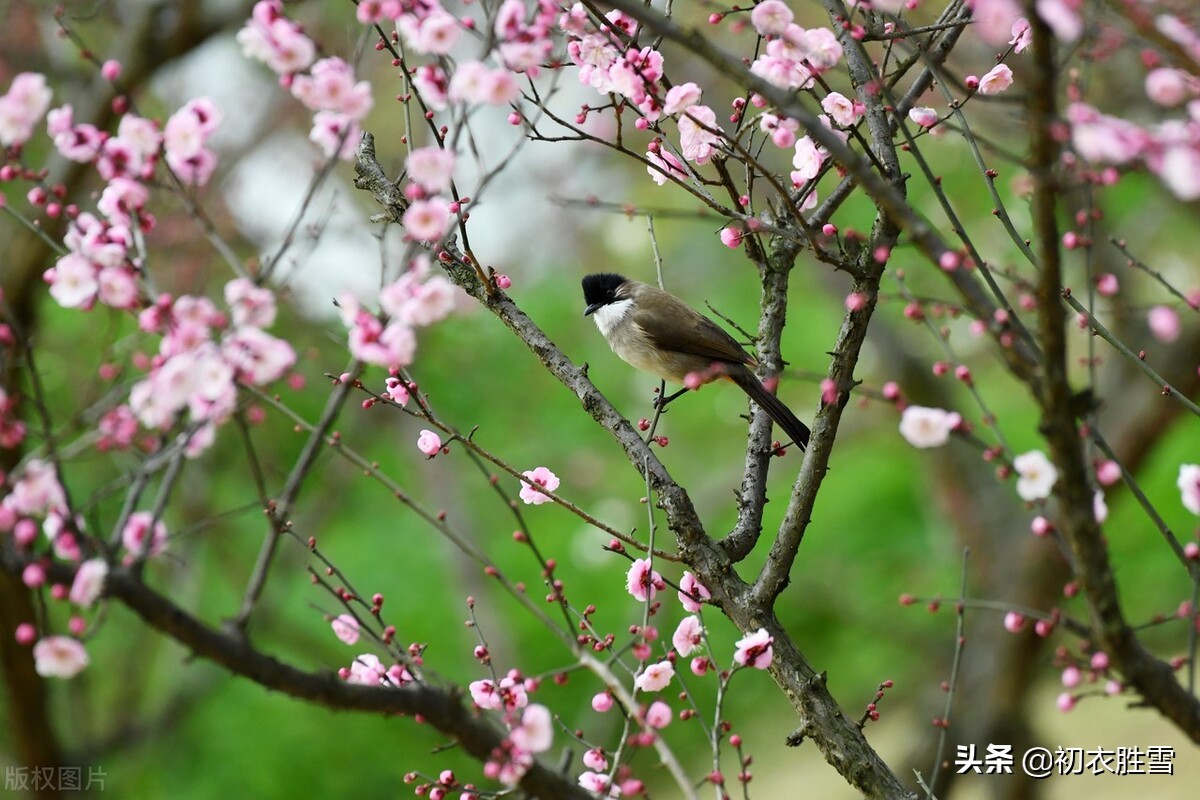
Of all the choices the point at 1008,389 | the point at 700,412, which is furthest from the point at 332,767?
the point at 1008,389

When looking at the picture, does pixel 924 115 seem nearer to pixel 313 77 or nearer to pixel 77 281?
pixel 313 77

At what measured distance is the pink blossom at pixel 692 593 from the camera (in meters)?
2.93

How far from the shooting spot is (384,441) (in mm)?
10883

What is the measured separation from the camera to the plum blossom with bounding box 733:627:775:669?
2645 mm

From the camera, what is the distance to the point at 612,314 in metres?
5.30

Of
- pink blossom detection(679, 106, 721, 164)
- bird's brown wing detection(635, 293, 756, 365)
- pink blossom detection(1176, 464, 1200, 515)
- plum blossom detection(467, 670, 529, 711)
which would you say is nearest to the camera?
pink blossom detection(1176, 464, 1200, 515)

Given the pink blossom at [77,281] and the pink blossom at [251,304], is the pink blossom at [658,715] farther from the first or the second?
the pink blossom at [77,281]

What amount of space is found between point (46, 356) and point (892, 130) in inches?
246

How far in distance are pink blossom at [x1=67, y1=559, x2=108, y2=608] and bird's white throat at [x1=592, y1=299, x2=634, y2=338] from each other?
12.1 feet

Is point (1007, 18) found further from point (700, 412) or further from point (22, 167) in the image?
point (700, 412)

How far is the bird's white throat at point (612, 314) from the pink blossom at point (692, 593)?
2.34 meters

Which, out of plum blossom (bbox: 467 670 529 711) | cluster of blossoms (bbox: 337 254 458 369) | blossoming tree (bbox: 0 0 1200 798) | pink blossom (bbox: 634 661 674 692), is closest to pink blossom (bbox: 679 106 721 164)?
blossoming tree (bbox: 0 0 1200 798)

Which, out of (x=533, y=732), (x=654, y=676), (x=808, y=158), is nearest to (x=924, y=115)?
(x=808, y=158)

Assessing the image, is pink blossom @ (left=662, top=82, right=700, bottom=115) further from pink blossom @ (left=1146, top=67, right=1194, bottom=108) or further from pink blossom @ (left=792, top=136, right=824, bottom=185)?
pink blossom @ (left=1146, top=67, right=1194, bottom=108)
